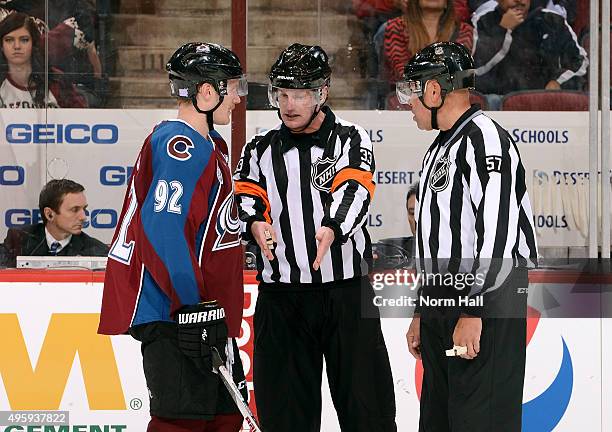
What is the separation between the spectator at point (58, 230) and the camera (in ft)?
14.3

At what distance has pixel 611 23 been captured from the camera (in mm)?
4352

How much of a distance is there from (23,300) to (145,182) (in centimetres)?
124

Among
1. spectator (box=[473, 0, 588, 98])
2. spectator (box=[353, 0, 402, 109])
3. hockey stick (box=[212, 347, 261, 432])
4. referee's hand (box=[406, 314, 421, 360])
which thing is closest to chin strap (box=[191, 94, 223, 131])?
hockey stick (box=[212, 347, 261, 432])

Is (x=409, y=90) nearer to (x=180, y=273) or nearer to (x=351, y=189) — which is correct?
(x=351, y=189)

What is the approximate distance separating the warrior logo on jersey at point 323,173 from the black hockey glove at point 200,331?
2.32ft

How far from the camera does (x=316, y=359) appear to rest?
3719 mm

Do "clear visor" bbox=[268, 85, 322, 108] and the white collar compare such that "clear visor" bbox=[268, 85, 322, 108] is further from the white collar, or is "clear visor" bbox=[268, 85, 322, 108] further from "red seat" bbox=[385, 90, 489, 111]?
the white collar

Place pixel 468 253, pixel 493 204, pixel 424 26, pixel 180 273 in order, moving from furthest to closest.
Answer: pixel 424 26
pixel 468 253
pixel 493 204
pixel 180 273

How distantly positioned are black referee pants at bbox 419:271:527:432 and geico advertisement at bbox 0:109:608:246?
103 centimetres

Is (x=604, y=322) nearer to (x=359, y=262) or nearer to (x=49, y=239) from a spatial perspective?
(x=359, y=262)

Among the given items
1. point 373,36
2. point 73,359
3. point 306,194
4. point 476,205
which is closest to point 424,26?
point 373,36

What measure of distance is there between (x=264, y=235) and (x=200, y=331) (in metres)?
0.60

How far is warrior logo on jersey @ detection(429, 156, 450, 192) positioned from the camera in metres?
3.34

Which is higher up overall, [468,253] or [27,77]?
[27,77]
